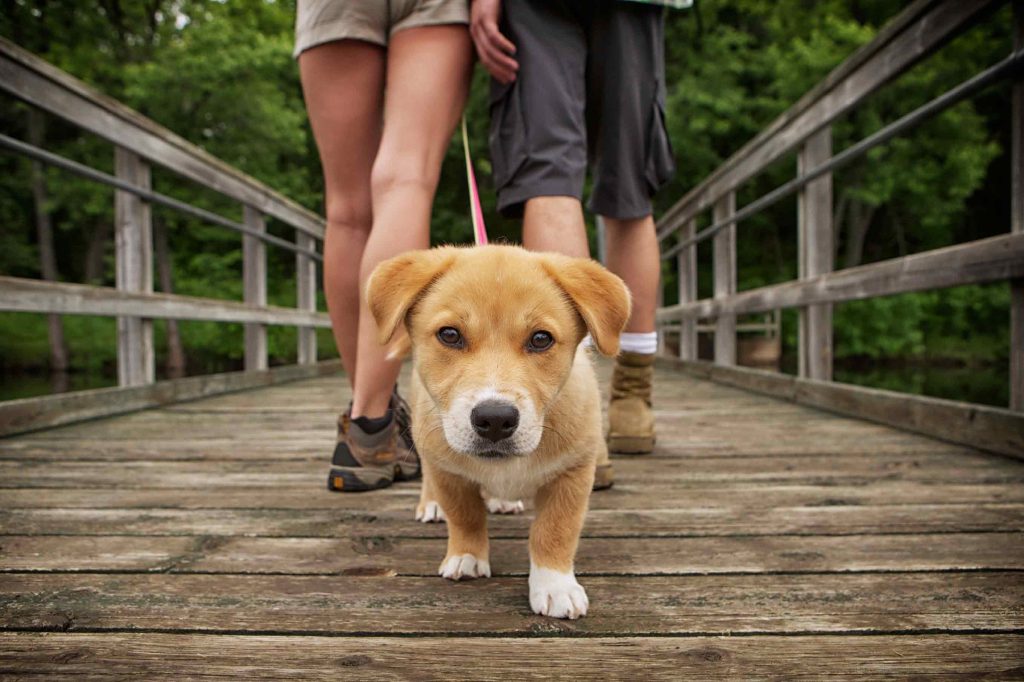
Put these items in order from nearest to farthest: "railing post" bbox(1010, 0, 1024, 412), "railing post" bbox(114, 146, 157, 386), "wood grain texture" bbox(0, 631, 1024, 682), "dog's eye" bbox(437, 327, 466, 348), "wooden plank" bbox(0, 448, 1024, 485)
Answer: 1. "wood grain texture" bbox(0, 631, 1024, 682)
2. "dog's eye" bbox(437, 327, 466, 348)
3. "wooden plank" bbox(0, 448, 1024, 485)
4. "railing post" bbox(1010, 0, 1024, 412)
5. "railing post" bbox(114, 146, 157, 386)

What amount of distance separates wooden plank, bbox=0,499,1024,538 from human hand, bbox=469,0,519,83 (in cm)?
128

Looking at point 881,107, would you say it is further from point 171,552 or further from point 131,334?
point 171,552

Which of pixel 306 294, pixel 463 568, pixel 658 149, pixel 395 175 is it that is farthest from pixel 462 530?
pixel 306 294

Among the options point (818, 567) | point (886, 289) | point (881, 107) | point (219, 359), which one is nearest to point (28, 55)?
point (818, 567)

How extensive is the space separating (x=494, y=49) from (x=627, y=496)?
1.32m

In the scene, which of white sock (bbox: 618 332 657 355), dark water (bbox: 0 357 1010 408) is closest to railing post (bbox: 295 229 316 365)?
white sock (bbox: 618 332 657 355)

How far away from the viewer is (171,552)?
151 cm

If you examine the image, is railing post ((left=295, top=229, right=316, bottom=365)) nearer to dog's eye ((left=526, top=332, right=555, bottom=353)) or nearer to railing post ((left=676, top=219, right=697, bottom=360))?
railing post ((left=676, top=219, right=697, bottom=360))

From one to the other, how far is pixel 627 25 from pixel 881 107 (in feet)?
54.9

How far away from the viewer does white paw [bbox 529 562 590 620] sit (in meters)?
1.20

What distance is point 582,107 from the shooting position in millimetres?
2158

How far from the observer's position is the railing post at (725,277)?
5.62m

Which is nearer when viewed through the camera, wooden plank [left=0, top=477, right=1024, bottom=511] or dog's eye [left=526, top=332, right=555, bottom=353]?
dog's eye [left=526, top=332, right=555, bottom=353]

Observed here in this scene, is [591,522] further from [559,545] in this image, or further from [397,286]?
[397,286]
